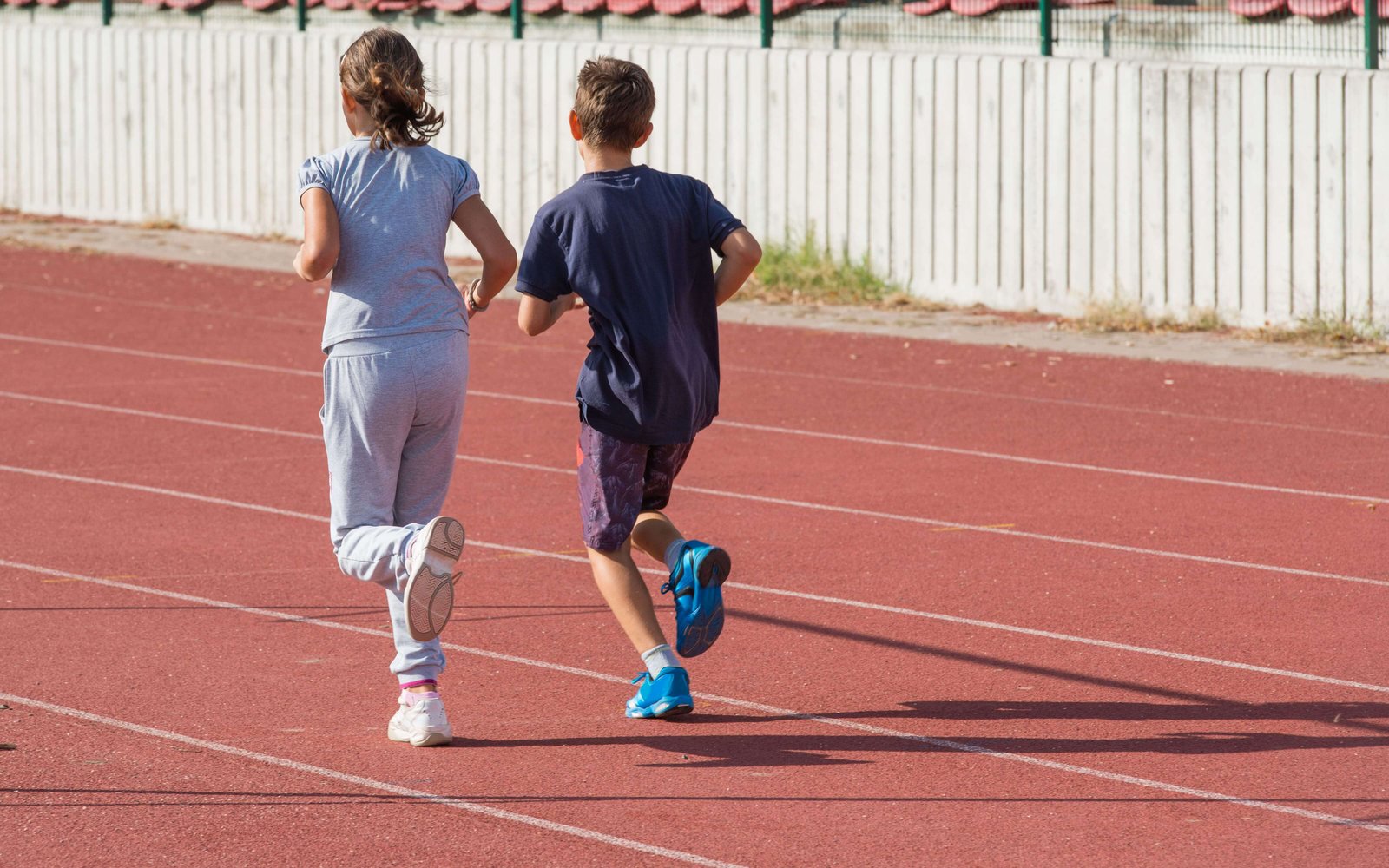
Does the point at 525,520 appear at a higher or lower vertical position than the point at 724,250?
lower

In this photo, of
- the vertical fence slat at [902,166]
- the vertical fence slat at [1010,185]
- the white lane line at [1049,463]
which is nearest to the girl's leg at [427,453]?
the white lane line at [1049,463]

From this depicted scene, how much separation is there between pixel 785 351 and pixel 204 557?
720 centimetres

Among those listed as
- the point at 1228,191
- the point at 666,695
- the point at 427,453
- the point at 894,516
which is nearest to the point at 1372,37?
the point at 1228,191

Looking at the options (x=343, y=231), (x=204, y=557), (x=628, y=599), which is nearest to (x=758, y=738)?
(x=628, y=599)

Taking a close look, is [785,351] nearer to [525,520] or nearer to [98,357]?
[98,357]

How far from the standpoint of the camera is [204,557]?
8219 mm

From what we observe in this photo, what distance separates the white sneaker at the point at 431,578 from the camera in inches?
205

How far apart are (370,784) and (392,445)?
892 millimetres

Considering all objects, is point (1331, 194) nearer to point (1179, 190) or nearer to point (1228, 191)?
point (1228, 191)

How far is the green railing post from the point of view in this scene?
48.6 feet

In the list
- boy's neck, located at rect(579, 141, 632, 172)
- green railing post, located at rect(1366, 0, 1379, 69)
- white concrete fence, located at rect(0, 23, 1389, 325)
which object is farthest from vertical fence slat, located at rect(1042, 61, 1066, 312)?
boy's neck, located at rect(579, 141, 632, 172)

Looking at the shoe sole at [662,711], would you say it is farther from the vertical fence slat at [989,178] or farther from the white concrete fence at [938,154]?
the vertical fence slat at [989,178]

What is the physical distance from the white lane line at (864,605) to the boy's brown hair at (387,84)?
8.96 feet

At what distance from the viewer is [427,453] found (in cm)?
564
